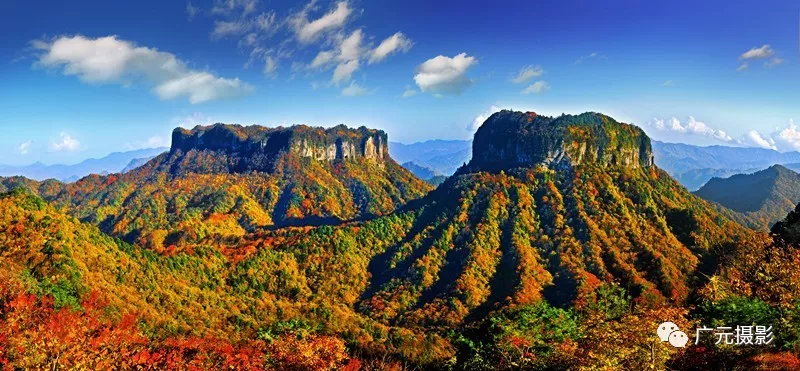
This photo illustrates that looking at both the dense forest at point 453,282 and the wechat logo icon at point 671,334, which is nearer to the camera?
the wechat logo icon at point 671,334

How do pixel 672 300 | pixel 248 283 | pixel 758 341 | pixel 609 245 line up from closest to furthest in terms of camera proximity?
pixel 758 341
pixel 672 300
pixel 248 283
pixel 609 245

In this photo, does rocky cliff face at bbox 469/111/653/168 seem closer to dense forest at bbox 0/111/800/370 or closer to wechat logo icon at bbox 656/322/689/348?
dense forest at bbox 0/111/800/370

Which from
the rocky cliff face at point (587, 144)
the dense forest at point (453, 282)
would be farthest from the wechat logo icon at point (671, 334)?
the rocky cliff face at point (587, 144)

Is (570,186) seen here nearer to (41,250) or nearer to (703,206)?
(703,206)

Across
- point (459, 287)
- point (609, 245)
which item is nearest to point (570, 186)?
point (609, 245)

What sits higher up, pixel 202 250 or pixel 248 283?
pixel 202 250

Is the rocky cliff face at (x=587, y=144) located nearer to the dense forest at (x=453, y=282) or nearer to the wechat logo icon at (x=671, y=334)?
the dense forest at (x=453, y=282)
